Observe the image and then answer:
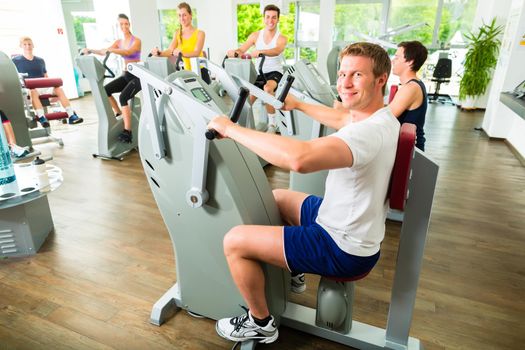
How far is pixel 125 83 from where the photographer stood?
4.51 metres

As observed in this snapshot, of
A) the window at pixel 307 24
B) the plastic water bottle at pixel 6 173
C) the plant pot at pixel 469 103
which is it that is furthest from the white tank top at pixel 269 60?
the window at pixel 307 24

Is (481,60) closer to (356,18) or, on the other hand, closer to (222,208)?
(356,18)

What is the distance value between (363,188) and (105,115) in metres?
3.83

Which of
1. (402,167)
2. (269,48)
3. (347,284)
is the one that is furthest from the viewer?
(269,48)

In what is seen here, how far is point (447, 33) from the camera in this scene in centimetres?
859

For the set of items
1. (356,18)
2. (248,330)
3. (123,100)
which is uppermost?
(356,18)

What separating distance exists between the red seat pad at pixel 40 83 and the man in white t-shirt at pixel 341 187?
485 centimetres

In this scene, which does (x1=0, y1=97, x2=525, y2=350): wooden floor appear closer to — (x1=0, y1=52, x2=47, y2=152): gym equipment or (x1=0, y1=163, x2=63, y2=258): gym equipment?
(x1=0, y1=163, x2=63, y2=258): gym equipment

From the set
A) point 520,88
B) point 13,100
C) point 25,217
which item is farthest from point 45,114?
point 520,88

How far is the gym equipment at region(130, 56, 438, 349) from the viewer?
131 centimetres

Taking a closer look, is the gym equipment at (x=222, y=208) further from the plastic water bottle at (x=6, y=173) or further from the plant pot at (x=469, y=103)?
the plant pot at (x=469, y=103)

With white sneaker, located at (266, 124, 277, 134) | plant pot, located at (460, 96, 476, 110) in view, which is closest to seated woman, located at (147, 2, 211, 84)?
white sneaker, located at (266, 124, 277, 134)

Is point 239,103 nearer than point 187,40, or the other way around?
point 239,103

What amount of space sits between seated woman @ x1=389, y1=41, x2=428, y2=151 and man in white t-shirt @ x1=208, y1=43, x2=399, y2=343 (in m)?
1.19
